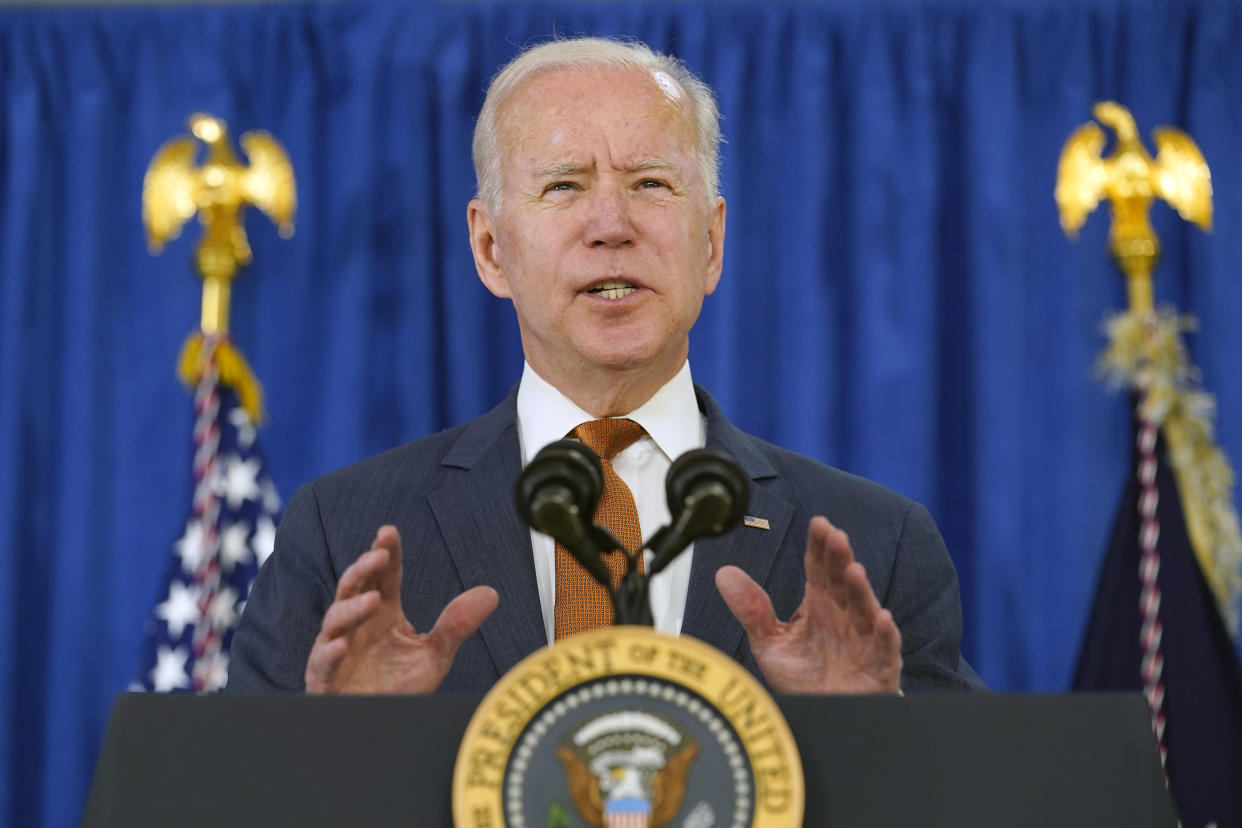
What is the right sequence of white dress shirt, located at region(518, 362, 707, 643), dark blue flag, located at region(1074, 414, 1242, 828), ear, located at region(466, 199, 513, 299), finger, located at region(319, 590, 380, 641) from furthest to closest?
1. dark blue flag, located at region(1074, 414, 1242, 828)
2. ear, located at region(466, 199, 513, 299)
3. white dress shirt, located at region(518, 362, 707, 643)
4. finger, located at region(319, 590, 380, 641)

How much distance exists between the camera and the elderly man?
1792mm

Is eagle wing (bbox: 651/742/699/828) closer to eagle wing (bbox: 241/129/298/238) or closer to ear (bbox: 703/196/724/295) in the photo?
ear (bbox: 703/196/724/295)

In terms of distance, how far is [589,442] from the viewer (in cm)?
200

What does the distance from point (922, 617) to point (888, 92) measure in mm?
2558

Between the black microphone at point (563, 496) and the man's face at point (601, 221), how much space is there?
1.00m

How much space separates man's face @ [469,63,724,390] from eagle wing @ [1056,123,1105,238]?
197 centimetres

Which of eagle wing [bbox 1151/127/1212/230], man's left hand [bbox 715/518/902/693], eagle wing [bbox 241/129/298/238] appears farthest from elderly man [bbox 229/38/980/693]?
eagle wing [bbox 1151/127/1212/230]

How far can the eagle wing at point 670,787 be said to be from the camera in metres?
0.87

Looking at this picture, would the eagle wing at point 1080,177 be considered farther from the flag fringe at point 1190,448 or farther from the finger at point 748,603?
the finger at point 748,603

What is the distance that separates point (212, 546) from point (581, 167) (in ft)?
6.92

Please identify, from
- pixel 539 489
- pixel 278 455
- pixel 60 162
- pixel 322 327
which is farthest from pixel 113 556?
pixel 539 489

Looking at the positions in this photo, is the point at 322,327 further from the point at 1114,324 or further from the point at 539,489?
the point at 539,489

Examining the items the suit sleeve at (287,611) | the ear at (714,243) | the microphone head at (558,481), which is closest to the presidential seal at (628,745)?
the microphone head at (558,481)

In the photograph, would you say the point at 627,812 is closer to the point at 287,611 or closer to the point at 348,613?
the point at 348,613
